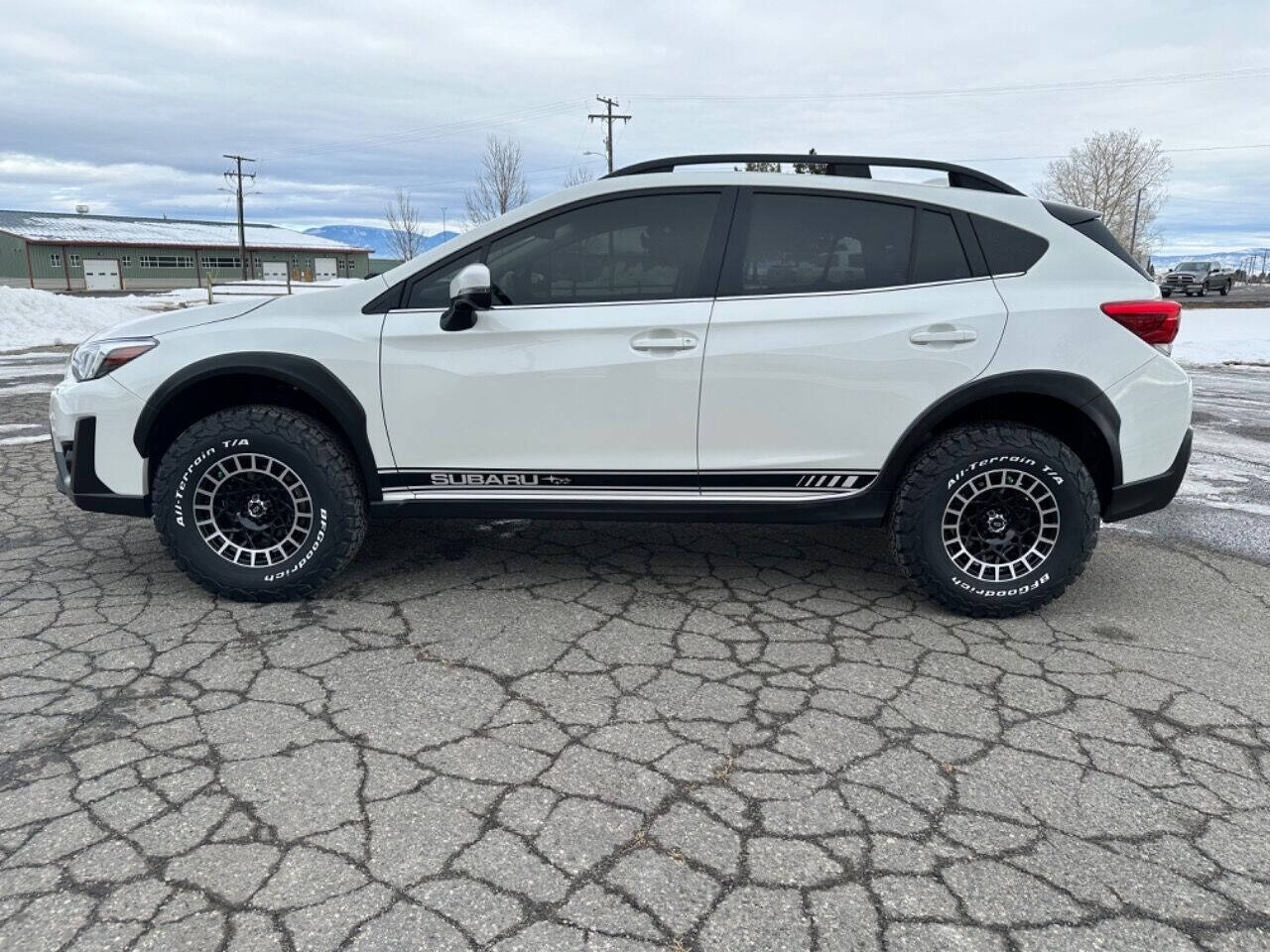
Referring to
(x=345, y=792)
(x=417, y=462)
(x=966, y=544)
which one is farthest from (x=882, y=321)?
(x=345, y=792)

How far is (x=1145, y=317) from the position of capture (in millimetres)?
3604

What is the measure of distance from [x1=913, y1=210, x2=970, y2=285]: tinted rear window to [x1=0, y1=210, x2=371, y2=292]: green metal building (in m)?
62.3

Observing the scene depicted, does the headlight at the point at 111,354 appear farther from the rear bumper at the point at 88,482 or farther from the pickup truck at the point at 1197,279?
the pickup truck at the point at 1197,279

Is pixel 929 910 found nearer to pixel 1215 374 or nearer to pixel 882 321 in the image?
pixel 882 321

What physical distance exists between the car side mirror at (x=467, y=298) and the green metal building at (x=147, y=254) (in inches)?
2429

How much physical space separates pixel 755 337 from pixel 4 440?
6.84 metres

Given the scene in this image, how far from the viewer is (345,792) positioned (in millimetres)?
2545

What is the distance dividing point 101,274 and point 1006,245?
6592cm

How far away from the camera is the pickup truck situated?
39.5 m

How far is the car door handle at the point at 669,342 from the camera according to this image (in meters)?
3.68

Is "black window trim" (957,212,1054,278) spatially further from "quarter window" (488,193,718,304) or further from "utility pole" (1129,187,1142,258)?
"utility pole" (1129,187,1142,258)

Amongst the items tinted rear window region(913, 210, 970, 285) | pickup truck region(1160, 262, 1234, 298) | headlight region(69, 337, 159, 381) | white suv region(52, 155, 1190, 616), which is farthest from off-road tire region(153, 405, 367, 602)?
pickup truck region(1160, 262, 1234, 298)

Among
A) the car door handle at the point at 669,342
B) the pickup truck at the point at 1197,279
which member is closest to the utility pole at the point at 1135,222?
the pickup truck at the point at 1197,279

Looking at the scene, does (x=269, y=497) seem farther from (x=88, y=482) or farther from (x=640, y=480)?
(x=640, y=480)
